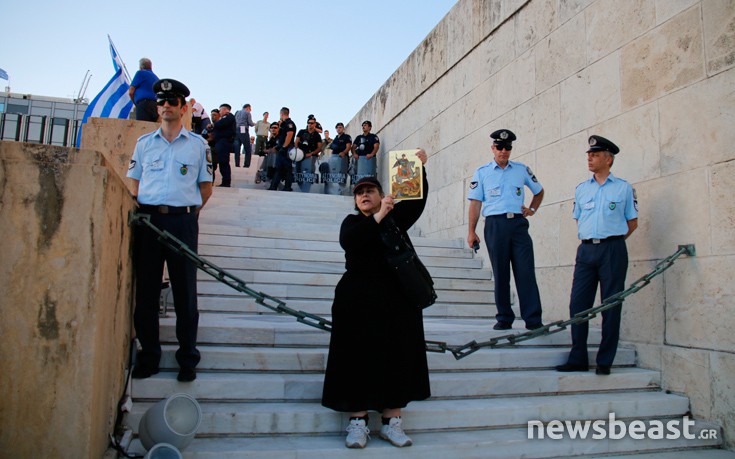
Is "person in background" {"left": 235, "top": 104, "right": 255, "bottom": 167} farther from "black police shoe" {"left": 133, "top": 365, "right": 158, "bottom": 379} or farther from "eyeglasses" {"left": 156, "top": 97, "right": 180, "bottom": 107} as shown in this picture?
"black police shoe" {"left": 133, "top": 365, "right": 158, "bottom": 379}

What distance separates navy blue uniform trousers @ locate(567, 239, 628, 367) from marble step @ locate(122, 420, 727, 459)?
0.83 m

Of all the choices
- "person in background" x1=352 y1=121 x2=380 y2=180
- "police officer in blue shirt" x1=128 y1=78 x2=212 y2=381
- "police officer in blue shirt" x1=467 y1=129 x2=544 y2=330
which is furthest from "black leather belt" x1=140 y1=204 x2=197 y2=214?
"person in background" x1=352 y1=121 x2=380 y2=180

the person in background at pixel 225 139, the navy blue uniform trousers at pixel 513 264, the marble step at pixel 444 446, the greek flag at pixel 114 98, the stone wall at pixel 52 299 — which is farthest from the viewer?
the person in background at pixel 225 139

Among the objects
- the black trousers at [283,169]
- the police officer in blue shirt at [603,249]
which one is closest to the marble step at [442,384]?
the police officer in blue shirt at [603,249]

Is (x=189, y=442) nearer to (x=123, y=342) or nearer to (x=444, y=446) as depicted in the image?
(x=123, y=342)

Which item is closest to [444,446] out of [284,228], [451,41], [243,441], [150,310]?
[243,441]

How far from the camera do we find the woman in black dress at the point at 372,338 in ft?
11.2

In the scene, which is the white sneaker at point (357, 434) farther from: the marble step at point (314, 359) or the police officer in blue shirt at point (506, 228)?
the police officer in blue shirt at point (506, 228)

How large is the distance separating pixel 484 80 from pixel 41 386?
23.2 ft

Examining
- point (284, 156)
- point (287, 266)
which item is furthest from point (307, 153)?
point (287, 266)

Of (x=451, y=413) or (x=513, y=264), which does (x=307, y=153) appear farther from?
(x=451, y=413)

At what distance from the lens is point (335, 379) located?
3506 millimetres

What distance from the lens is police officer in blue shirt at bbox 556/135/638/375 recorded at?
4.57 m

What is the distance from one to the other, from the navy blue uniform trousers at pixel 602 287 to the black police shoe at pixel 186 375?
3018mm
